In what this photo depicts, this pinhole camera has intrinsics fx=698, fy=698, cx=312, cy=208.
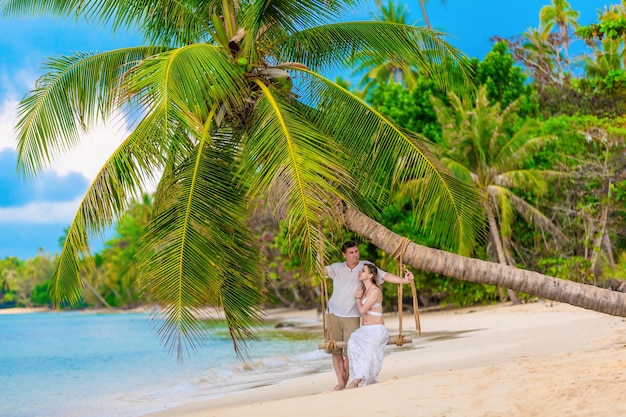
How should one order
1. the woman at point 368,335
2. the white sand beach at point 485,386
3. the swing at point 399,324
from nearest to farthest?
the white sand beach at point 485,386
the swing at point 399,324
the woman at point 368,335

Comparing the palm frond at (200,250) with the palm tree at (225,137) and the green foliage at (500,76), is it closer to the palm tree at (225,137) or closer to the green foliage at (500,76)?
the palm tree at (225,137)

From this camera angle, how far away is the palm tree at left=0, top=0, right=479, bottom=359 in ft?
21.5

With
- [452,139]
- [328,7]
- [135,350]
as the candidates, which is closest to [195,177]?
[328,7]

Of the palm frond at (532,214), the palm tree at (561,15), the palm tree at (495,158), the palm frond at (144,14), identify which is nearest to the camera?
the palm frond at (144,14)

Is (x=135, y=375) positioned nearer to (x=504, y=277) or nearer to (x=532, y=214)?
(x=532, y=214)

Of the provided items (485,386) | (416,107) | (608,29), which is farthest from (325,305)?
(416,107)

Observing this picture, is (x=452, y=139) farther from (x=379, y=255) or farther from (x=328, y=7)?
(x=328, y=7)

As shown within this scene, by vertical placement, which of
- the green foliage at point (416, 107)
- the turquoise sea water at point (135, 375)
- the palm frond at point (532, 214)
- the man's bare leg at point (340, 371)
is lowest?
the turquoise sea water at point (135, 375)

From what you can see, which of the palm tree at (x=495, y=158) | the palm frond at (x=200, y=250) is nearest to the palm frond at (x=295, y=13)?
the palm frond at (x=200, y=250)

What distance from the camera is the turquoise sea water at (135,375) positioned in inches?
486

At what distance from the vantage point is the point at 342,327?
24.1 feet

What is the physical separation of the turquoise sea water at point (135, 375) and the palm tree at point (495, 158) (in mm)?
6767

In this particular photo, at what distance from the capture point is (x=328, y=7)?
8938 mm

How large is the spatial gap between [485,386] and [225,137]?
3.98 meters
